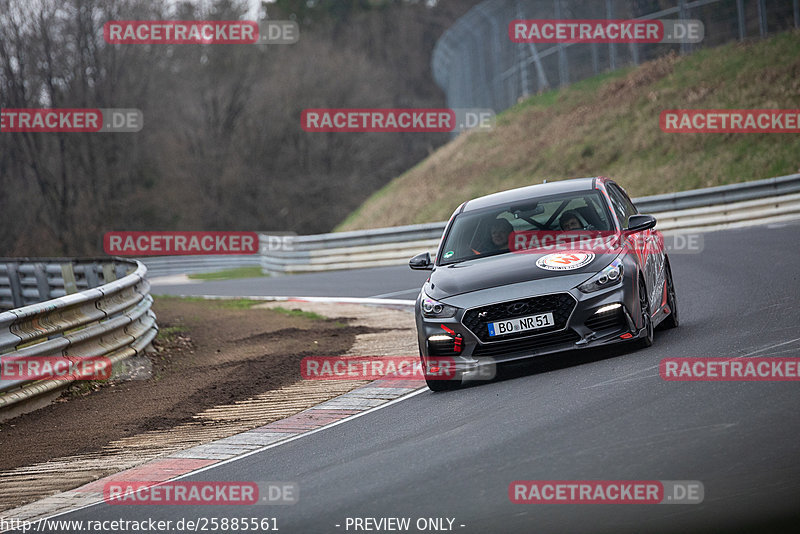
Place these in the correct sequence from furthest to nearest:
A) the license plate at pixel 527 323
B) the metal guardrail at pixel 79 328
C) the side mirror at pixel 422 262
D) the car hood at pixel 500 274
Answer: the side mirror at pixel 422 262
the metal guardrail at pixel 79 328
the car hood at pixel 500 274
the license plate at pixel 527 323

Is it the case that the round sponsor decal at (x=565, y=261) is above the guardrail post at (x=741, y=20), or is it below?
below

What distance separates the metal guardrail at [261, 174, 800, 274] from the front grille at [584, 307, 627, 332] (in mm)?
14694

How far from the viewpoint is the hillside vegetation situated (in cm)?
2884

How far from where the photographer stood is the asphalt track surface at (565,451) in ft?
16.0

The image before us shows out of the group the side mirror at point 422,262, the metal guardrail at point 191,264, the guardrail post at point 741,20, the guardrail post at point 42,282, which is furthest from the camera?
the metal guardrail at point 191,264

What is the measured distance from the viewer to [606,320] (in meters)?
8.19

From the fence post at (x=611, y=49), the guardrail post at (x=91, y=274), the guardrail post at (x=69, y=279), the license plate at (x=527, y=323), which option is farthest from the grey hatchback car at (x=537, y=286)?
the fence post at (x=611, y=49)

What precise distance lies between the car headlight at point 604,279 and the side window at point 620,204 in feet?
→ 4.40

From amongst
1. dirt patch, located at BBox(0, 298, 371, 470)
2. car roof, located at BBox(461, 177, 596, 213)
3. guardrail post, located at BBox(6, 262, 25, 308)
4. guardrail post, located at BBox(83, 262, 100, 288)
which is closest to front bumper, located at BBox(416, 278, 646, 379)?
car roof, located at BBox(461, 177, 596, 213)

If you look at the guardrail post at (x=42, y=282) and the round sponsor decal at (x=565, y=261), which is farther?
the guardrail post at (x=42, y=282)

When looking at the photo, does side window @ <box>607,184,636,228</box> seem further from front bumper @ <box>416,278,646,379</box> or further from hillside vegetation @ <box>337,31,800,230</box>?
hillside vegetation @ <box>337,31,800,230</box>

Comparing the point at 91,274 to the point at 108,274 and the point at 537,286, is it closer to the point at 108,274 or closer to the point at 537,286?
the point at 108,274

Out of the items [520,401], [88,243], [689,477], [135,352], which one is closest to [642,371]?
[520,401]

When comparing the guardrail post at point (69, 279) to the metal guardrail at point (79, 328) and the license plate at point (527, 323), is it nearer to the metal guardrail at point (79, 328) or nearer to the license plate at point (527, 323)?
the metal guardrail at point (79, 328)
